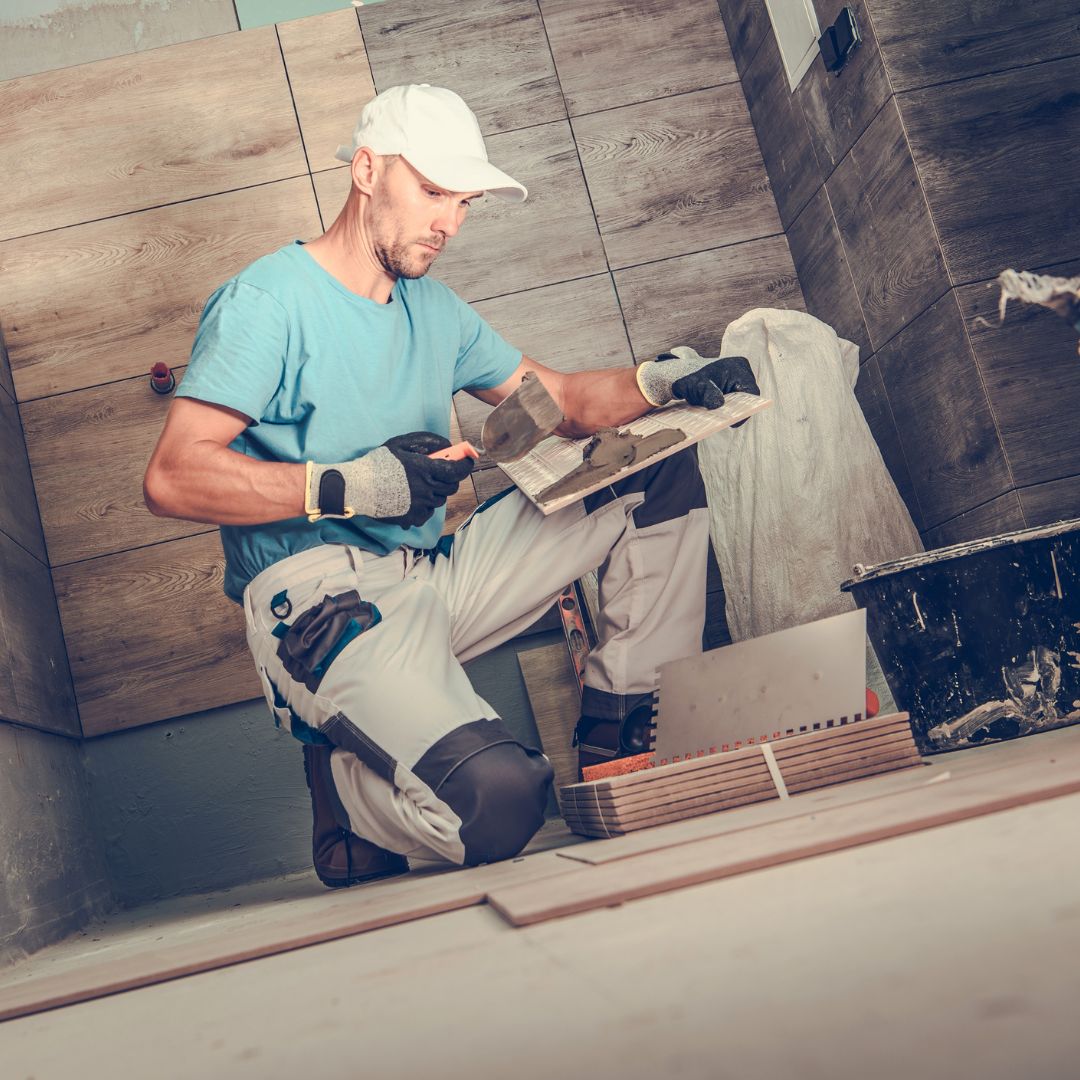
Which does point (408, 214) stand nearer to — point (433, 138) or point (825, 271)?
point (433, 138)

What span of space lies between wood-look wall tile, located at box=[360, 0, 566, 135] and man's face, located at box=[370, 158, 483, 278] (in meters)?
0.97

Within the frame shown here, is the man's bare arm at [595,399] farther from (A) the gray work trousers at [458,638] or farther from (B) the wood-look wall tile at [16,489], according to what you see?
(B) the wood-look wall tile at [16,489]

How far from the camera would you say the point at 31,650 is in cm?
240

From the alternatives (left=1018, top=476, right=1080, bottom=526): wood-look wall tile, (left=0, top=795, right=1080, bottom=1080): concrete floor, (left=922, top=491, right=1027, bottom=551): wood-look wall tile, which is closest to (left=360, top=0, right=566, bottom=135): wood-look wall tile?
(left=922, top=491, right=1027, bottom=551): wood-look wall tile

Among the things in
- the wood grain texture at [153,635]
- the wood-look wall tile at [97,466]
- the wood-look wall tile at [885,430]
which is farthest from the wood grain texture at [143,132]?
the wood-look wall tile at [885,430]

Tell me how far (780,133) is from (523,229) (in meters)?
0.67

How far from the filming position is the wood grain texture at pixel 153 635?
8.79 feet

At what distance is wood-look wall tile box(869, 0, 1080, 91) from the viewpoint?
2250mm

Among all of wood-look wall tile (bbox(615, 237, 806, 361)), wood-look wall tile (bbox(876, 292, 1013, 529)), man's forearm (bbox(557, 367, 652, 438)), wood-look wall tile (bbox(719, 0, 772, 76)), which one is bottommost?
wood-look wall tile (bbox(876, 292, 1013, 529))

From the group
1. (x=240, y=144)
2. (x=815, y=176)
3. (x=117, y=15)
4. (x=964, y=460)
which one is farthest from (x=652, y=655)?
(x=117, y=15)

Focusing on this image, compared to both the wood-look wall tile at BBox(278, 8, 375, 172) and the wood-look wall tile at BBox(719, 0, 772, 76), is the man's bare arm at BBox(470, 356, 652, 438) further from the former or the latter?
the wood-look wall tile at BBox(719, 0, 772, 76)

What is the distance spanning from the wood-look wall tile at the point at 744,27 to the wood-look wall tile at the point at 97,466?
5.34 ft

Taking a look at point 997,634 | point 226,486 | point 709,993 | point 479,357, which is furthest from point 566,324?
point 709,993

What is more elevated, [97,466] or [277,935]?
[97,466]
